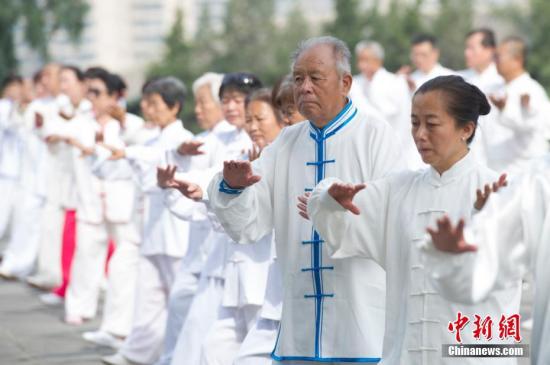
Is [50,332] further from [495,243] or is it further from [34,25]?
[34,25]

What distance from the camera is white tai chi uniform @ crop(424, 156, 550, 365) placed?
12.9ft

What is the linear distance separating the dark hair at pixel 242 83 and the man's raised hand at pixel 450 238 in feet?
12.9

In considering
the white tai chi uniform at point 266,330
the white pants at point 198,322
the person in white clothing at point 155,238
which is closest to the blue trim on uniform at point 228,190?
the white tai chi uniform at point 266,330

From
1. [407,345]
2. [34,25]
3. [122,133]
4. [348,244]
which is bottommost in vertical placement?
[407,345]

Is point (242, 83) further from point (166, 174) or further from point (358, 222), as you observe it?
point (358, 222)

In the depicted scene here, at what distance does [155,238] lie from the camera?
8.64m

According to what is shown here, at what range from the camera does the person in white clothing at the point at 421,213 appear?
4586 millimetres

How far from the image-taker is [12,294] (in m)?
12.7

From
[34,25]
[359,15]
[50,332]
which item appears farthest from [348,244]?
[359,15]

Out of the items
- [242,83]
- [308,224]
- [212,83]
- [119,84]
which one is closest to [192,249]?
[242,83]

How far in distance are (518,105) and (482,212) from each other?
22.0 feet

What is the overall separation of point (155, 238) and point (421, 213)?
419cm

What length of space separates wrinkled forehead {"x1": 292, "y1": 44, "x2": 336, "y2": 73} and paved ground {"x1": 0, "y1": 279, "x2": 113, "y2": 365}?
4272 mm

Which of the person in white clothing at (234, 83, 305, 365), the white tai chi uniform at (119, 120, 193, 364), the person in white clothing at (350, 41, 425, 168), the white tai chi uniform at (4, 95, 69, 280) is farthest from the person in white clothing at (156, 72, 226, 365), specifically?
the person in white clothing at (350, 41, 425, 168)
